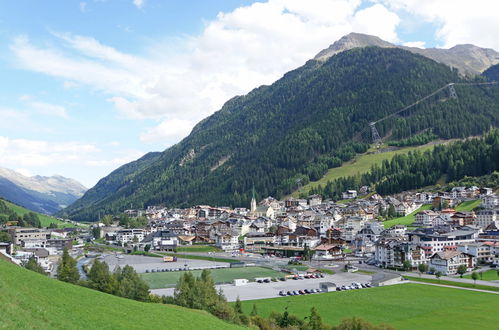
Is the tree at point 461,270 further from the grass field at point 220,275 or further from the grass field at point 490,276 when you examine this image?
the grass field at point 220,275

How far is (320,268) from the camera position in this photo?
8781 cm

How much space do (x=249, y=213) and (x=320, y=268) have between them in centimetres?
9397

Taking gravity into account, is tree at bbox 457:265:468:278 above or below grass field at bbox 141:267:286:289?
above

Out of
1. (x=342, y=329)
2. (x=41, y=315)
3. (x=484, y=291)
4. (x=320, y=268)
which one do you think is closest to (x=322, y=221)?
(x=320, y=268)

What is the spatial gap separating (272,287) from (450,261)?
31619mm

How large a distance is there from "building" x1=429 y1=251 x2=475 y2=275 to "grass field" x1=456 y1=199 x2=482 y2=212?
157 feet

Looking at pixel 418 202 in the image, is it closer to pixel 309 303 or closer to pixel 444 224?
pixel 444 224

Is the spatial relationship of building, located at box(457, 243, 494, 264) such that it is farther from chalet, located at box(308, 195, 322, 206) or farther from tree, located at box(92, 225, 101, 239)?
tree, located at box(92, 225, 101, 239)

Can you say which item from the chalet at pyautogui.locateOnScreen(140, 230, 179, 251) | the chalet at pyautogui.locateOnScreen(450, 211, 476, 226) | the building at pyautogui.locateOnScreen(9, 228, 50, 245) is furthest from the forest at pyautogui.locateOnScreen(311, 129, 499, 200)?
the building at pyautogui.locateOnScreen(9, 228, 50, 245)

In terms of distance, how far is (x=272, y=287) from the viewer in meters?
69.0

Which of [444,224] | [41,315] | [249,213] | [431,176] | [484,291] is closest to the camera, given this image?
[41,315]

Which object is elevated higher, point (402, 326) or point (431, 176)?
point (431, 176)

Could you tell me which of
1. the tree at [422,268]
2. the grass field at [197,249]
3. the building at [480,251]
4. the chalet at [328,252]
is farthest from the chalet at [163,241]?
the building at [480,251]

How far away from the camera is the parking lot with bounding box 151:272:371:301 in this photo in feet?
204
